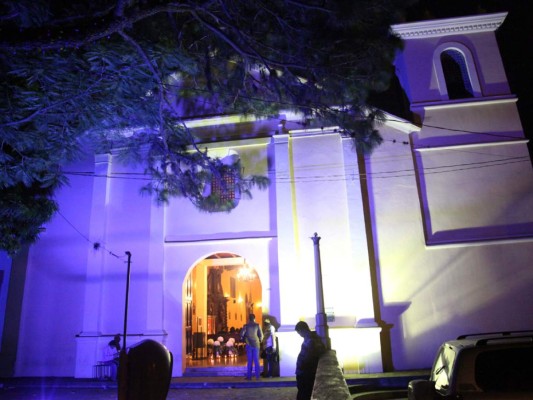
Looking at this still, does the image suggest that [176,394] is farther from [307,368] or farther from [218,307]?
[218,307]

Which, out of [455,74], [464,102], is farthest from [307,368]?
[455,74]

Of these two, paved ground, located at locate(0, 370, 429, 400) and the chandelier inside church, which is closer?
paved ground, located at locate(0, 370, 429, 400)

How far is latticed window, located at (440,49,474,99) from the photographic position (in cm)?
1530

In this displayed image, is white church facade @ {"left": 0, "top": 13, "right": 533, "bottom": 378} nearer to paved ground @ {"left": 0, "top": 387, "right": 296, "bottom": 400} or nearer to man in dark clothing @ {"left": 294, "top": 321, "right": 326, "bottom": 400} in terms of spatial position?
paved ground @ {"left": 0, "top": 387, "right": 296, "bottom": 400}

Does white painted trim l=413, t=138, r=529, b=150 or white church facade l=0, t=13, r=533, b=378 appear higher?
white painted trim l=413, t=138, r=529, b=150

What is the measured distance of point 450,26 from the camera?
50.2 feet

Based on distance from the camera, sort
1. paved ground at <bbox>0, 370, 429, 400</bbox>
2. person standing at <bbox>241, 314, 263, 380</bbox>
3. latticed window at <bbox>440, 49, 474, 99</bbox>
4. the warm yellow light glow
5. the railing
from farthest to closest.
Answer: latticed window at <bbox>440, 49, 474, 99</bbox>
the warm yellow light glow
person standing at <bbox>241, 314, 263, 380</bbox>
paved ground at <bbox>0, 370, 429, 400</bbox>
the railing

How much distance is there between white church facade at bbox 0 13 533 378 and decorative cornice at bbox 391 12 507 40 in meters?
0.04

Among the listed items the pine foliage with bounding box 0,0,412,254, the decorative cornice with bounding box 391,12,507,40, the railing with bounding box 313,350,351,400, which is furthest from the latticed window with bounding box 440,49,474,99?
the railing with bounding box 313,350,351,400

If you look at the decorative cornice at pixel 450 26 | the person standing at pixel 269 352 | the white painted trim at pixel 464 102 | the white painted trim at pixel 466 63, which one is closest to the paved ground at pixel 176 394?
the person standing at pixel 269 352

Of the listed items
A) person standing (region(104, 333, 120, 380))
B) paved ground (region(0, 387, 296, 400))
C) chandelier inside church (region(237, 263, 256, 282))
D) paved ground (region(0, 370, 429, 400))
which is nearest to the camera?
paved ground (region(0, 387, 296, 400))

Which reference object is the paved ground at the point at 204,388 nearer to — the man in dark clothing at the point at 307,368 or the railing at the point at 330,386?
the man in dark clothing at the point at 307,368

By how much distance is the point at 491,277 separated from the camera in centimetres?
1301

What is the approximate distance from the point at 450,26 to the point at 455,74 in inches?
67.1
